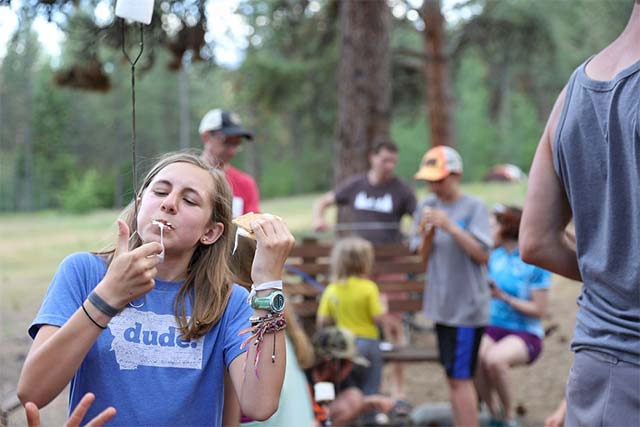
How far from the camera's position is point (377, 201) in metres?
6.98

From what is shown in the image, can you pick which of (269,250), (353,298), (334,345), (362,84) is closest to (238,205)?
(353,298)

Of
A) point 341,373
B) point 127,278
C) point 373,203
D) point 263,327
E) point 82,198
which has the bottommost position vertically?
point 82,198

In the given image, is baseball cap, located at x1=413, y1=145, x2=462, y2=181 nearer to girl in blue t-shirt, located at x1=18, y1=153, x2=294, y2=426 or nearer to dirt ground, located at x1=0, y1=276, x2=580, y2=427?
dirt ground, located at x1=0, y1=276, x2=580, y2=427

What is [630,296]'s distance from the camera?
6.10ft

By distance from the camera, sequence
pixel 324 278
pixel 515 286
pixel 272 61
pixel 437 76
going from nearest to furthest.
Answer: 1. pixel 515 286
2. pixel 324 278
3. pixel 437 76
4. pixel 272 61

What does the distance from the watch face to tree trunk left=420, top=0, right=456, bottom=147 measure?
1173cm

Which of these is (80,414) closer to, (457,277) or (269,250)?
(269,250)

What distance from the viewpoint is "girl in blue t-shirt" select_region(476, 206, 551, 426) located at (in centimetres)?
534

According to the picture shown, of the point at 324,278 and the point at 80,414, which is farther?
the point at 324,278

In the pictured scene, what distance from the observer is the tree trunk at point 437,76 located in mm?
13055

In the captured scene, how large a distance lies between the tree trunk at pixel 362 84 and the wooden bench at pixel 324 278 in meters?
2.25

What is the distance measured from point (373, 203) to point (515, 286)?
1.91 meters

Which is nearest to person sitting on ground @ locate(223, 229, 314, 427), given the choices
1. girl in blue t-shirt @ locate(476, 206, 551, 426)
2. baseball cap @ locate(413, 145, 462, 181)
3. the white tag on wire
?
the white tag on wire

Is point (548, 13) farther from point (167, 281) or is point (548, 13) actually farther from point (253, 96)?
point (167, 281)
